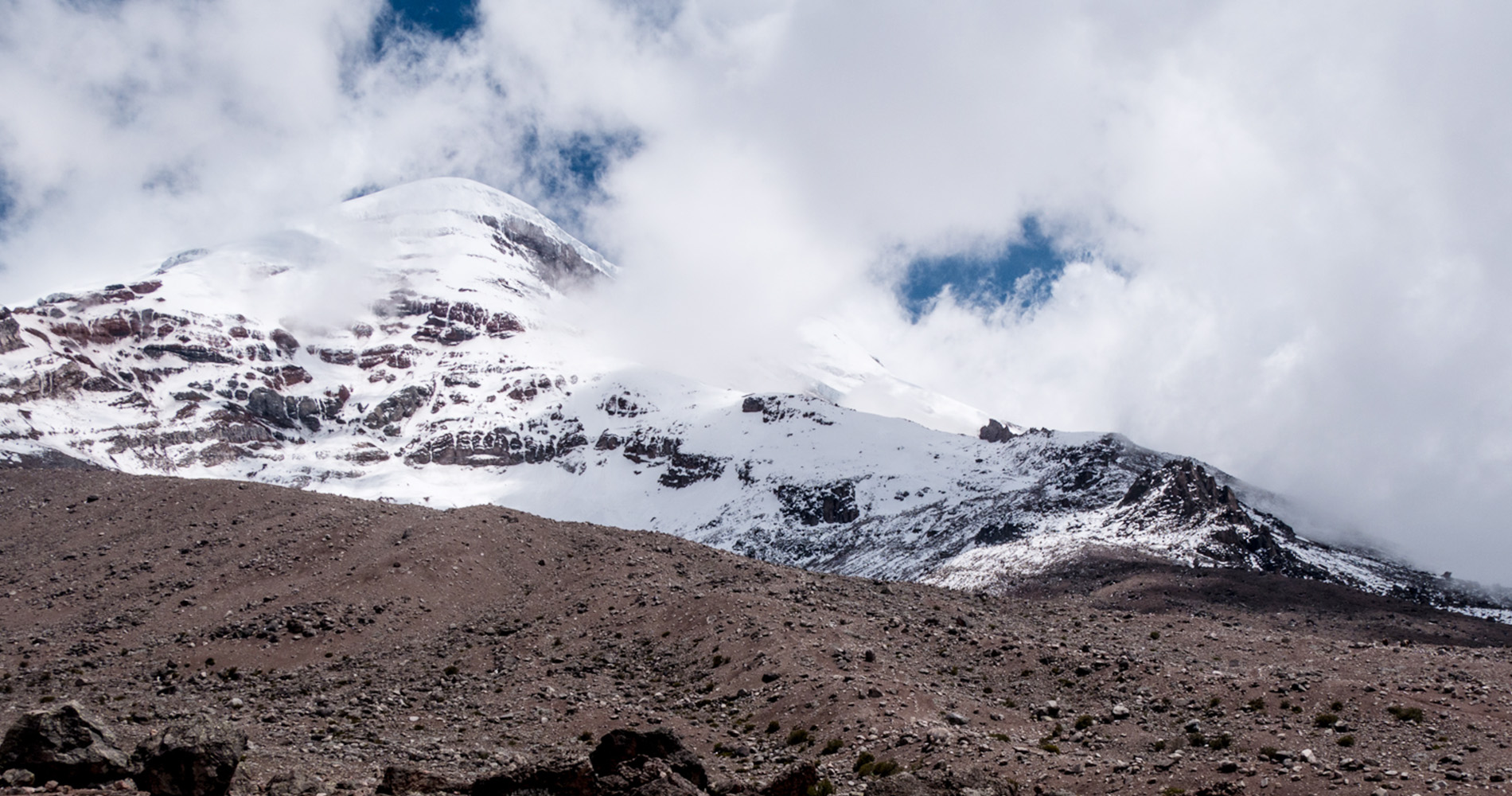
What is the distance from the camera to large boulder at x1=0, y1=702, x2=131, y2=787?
53.1 ft

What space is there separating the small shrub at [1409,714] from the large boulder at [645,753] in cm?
1596

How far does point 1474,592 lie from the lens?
315 feet

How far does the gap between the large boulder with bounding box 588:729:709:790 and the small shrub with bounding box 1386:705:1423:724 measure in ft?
52.4

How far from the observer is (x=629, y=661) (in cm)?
2975

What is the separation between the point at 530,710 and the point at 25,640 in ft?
75.2

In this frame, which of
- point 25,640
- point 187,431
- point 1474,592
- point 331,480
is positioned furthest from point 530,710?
point 187,431

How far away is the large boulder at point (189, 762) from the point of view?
52.9ft

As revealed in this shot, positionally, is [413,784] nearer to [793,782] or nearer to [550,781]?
[550,781]

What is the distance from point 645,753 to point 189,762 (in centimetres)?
861

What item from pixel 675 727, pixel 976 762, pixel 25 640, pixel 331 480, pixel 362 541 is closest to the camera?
pixel 976 762

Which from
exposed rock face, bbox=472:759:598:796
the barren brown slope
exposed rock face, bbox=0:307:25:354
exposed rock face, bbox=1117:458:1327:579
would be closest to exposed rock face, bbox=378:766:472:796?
exposed rock face, bbox=472:759:598:796

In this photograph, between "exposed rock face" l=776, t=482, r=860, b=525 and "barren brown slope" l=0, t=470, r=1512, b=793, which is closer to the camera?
"barren brown slope" l=0, t=470, r=1512, b=793

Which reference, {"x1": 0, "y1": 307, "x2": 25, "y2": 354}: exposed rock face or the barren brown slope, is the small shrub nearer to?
the barren brown slope

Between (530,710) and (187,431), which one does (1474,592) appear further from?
(187,431)
